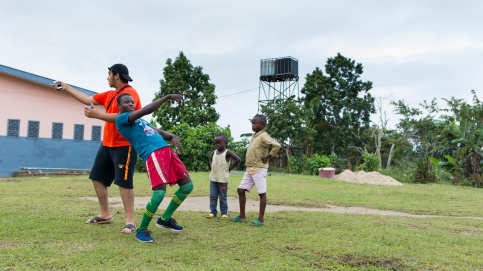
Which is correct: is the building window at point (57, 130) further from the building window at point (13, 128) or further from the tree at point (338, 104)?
the tree at point (338, 104)

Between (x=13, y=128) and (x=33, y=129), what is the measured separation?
30.6 inches

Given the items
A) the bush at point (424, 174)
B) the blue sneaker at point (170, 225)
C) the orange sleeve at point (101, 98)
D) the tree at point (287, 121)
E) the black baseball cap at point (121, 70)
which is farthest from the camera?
the tree at point (287, 121)

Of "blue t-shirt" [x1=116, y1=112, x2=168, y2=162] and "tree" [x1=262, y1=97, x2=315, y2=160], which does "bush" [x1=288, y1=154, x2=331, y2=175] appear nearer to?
"tree" [x1=262, y1=97, x2=315, y2=160]

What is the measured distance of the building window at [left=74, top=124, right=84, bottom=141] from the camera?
1795cm

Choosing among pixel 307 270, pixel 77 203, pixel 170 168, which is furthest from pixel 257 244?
pixel 77 203

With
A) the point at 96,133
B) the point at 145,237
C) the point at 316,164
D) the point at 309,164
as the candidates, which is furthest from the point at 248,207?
the point at 309,164

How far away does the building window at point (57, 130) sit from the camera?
17281mm

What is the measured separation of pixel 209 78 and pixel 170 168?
25.8m

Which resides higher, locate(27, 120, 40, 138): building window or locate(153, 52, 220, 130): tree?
locate(153, 52, 220, 130): tree

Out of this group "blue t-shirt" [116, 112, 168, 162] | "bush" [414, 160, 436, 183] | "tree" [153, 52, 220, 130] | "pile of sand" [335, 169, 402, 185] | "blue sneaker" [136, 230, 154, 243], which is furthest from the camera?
"tree" [153, 52, 220, 130]

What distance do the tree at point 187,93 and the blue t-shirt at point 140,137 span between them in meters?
21.9

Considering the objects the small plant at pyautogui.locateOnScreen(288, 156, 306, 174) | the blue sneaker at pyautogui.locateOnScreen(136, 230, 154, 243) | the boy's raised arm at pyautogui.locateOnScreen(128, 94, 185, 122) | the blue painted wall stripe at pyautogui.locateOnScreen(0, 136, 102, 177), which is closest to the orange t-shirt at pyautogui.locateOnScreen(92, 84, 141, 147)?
the boy's raised arm at pyautogui.locateOnScreen(128, 94, 185, 122)

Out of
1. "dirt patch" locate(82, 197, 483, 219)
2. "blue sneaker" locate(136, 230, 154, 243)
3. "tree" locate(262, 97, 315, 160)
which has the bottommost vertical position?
"dirt patch" locate(82, 197, 483, 219)

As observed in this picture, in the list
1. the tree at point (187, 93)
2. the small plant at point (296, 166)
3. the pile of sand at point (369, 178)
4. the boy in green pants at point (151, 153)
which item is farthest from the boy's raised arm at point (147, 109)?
the tree at point (187, 93)
